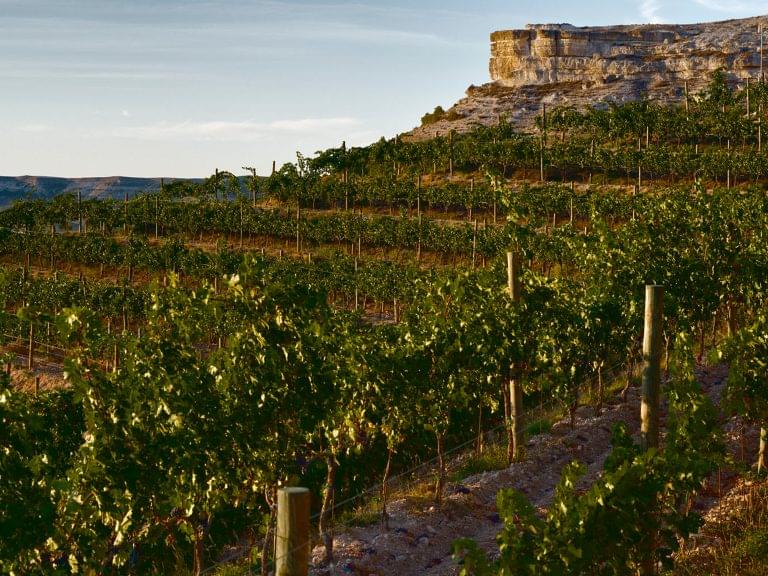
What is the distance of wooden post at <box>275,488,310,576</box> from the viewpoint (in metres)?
6.80

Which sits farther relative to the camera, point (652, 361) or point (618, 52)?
point (618, 52)

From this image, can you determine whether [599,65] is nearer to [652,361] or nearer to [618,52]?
[618,52]

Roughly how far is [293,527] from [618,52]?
468 feet

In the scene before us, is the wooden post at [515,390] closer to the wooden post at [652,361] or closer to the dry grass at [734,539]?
the dry grass at [734,539]

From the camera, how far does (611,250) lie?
82.1ft

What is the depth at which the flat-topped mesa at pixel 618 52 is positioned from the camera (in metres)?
125

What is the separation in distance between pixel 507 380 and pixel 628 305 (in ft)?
14.5

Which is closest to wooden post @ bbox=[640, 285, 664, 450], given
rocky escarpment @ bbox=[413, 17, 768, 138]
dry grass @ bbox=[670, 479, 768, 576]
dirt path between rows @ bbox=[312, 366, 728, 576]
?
dry grass @ bbox=[670, 479, 768, 576]

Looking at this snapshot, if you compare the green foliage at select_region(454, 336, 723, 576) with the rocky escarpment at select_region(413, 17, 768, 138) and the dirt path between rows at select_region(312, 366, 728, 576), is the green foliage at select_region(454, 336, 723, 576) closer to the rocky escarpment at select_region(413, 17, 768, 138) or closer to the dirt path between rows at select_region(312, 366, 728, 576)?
the dirt path between rows at select_region(312, 366, 728, 576)

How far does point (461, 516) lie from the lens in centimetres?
1755

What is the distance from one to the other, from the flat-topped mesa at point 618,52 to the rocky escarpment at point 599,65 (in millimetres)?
138

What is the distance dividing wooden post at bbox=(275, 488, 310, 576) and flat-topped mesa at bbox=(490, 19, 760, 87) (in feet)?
410

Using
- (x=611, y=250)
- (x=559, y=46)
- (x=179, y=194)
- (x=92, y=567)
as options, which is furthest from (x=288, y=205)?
(x=559, y=46)

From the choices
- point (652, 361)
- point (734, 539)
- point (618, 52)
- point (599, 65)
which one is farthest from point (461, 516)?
point (618, 52)
